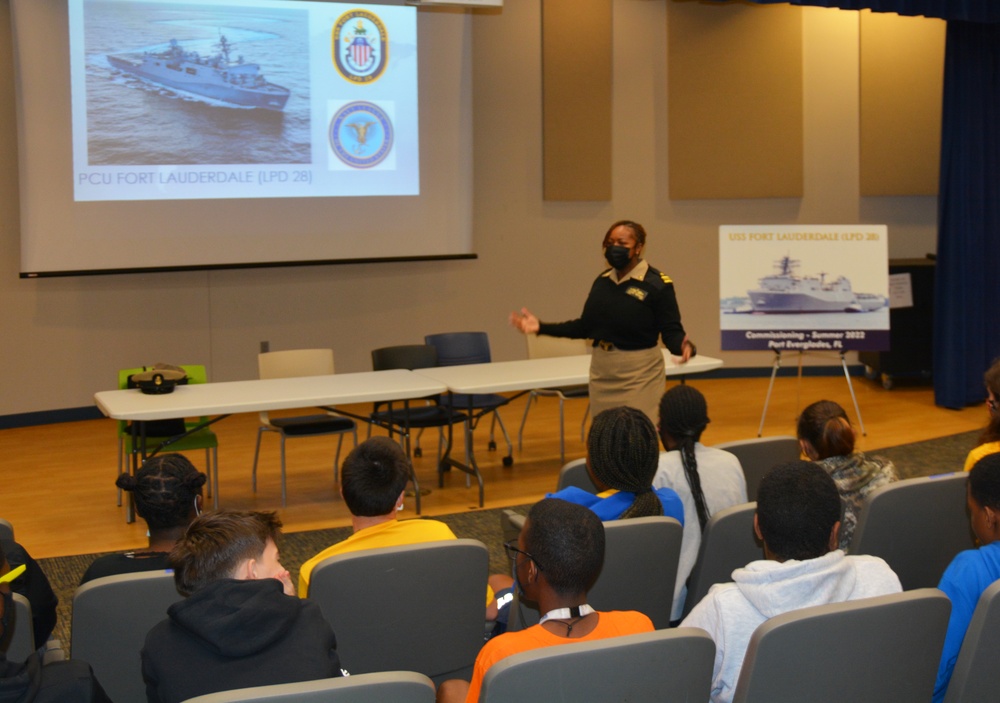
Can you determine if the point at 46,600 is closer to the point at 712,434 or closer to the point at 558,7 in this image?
the point at 712,434

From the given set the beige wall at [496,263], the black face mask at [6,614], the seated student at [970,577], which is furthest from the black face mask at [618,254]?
the beige wall at [496,263]

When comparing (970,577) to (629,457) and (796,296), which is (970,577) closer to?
(629,457)

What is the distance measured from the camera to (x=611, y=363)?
5156 mm

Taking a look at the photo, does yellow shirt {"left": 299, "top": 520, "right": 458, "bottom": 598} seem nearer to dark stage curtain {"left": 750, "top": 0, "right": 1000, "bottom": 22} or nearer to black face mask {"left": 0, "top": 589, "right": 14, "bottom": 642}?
black face mask {"left": 0, "top": 589, "right": 14, "bottom": 642}

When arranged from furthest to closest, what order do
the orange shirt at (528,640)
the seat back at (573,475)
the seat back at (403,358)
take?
the seat back at (403,358) → the seat back at (573,475) → the orange shirt at (528,640)

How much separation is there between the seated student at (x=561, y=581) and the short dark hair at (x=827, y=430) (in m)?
1.46

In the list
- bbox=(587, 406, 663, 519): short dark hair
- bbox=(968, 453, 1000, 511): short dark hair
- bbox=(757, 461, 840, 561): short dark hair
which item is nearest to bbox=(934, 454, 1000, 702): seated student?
bbox=(968, 453, 1000, 511): short dark hair

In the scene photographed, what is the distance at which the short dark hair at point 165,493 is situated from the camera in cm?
281

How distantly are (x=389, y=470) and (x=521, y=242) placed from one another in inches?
252

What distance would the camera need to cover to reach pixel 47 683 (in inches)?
69.0

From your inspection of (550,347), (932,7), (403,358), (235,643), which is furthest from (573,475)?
(932,7)

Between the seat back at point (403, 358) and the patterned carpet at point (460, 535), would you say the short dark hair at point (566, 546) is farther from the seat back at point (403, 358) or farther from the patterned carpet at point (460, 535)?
the seat back at point (403, 358)

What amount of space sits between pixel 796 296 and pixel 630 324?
277 centimetres

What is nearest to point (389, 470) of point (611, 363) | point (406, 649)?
point (406, 649)
